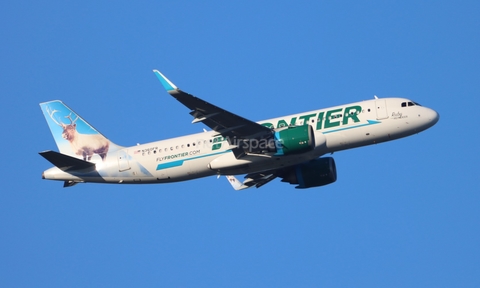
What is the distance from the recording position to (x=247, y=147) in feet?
177

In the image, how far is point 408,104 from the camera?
5525 cm

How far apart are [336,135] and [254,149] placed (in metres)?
5.90

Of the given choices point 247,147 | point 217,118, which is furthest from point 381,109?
point 217,118

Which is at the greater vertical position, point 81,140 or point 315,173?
point 81,140

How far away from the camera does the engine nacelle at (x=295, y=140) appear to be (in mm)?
52312

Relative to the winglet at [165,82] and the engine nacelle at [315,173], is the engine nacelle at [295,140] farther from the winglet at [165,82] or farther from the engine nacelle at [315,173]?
the winglet at [165,82]

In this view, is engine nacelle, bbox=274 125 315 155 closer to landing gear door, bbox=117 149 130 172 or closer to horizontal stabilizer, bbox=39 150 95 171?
landing gear door, bbox=117 149 130 172

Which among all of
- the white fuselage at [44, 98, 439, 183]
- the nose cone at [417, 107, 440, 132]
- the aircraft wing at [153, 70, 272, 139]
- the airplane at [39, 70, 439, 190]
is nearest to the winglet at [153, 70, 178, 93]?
the aircraft wing at [153, 70, 272, 139]

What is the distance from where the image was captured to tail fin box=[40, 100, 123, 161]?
59.7 metres

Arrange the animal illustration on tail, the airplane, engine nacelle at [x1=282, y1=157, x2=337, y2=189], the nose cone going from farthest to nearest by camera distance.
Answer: the animal illustration on tail
engine nacelle at [x1=282, y1=157, x2=337, y2=189]
the nose cone
the airplane

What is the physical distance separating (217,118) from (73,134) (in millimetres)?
14521

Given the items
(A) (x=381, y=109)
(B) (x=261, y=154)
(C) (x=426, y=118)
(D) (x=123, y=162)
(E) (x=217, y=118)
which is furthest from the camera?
(D) (x=123, y=162)

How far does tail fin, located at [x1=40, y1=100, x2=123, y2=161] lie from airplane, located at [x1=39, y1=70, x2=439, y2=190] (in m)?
0.09

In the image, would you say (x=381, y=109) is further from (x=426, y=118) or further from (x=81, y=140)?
(x=81, y=140)
